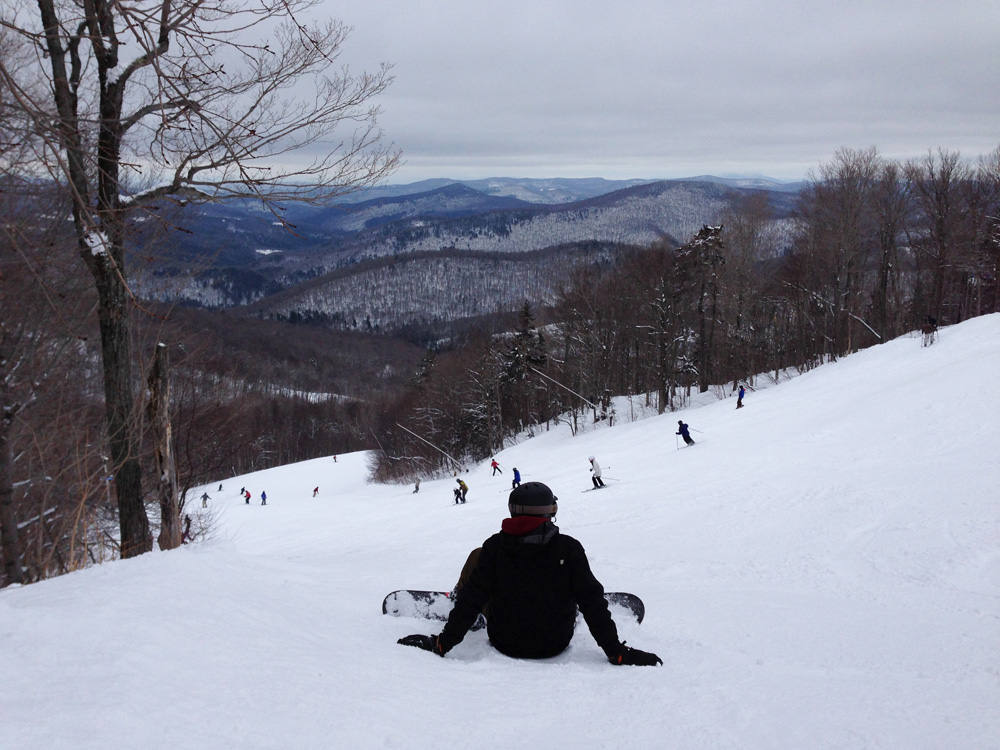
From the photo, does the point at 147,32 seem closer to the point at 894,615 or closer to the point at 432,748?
the point at 432,748

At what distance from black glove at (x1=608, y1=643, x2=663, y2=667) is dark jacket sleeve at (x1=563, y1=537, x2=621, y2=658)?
3 centimetres

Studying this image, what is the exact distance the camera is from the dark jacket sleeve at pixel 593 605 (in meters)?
3.74

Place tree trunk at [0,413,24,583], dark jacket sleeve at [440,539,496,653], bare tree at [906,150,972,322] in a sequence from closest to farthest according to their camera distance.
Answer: dark jacket sleeve at [440,539,496,653] → tree trunk at [0,413,24,583] → bare tree at [906,150,972,322]

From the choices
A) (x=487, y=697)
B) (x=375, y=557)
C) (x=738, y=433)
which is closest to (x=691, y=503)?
(x=375, y=557)

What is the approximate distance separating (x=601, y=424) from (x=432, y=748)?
120ft

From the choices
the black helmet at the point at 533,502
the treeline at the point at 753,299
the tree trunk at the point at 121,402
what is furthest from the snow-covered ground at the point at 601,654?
the treeline at the point at 753,299

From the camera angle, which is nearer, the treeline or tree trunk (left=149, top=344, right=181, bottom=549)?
tree trunk (left=149, top=344, right=181, bottom=549)

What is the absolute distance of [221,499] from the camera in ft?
136

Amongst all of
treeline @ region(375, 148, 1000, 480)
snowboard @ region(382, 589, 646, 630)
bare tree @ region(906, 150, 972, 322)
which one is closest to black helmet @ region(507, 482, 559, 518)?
snowboard @ region(382, 589, 646, 630)

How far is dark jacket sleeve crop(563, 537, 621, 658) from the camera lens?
374 cm

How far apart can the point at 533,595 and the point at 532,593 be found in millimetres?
15

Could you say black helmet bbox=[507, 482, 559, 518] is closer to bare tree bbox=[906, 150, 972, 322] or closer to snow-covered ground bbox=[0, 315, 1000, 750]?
snow-covered ground bbox=[0, 315, 1000, 750]

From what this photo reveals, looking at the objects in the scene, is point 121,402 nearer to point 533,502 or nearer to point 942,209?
point 533,502

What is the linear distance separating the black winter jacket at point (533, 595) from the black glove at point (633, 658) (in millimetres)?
43
